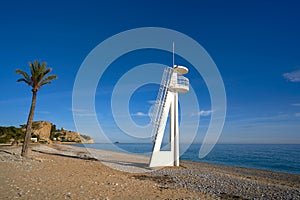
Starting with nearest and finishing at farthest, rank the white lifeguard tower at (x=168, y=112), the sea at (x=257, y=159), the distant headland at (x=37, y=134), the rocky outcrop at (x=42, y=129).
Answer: the white lifeguard tower at (x=168, y=112) → the sea at (x=257, y=159) → the distant headland at (x=37, y=134) → the rocky outcrop at (x=42, y=129)

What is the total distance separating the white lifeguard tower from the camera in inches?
631

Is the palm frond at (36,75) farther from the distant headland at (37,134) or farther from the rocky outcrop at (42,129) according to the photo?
the rocky outcrop at (42,129)

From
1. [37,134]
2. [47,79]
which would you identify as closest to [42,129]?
[37,134]

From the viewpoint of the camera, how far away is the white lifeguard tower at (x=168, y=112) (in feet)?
52.6

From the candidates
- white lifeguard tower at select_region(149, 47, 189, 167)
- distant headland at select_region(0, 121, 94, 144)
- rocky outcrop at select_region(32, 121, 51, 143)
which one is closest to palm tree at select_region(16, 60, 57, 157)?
white lifeguard tower at select_region(149, 47, 189, 167)

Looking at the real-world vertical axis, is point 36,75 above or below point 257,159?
above

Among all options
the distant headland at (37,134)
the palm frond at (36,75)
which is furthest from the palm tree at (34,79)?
the distant headland at (37,134)

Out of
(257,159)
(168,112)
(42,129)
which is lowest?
(257,159)

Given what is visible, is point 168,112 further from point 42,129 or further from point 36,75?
point 42,129

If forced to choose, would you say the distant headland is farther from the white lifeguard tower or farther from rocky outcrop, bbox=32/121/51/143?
the white lifeguard tower

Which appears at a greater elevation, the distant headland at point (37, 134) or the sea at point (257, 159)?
the distant headland at point (37, 134)

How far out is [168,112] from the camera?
658 inches

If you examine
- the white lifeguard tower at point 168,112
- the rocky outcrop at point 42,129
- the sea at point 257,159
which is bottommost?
the sea at point 257,159

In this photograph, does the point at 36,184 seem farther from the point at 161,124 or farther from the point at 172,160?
the point at 172,160
